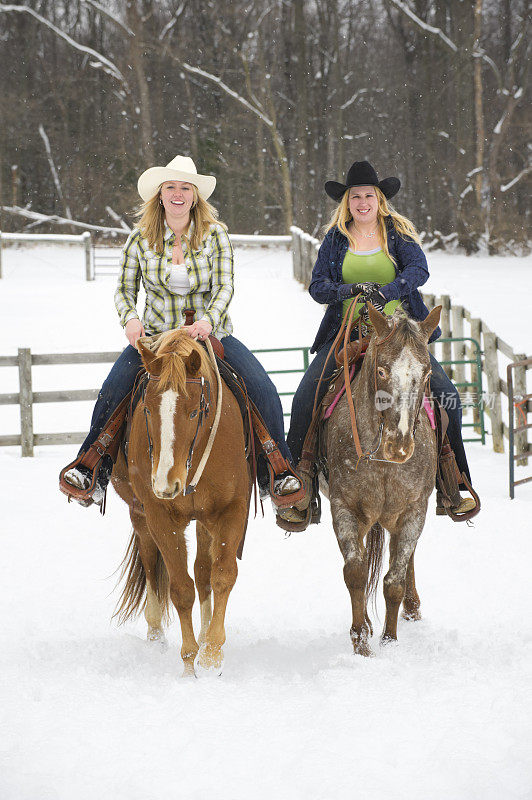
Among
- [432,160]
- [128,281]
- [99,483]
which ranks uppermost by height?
[432,160]

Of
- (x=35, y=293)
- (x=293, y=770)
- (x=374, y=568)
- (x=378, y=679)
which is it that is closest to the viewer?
(x=293, y=770)

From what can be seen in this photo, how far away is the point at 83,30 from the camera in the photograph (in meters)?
28.5

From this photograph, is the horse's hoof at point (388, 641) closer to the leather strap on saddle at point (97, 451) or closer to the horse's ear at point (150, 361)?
the leather strap on saddle at point (97, 451)

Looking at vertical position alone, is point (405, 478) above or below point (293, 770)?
above

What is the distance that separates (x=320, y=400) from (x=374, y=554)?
102 centimetres

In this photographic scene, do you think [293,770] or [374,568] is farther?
[374,568]

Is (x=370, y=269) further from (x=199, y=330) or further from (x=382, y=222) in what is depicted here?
(x=199, y=330)

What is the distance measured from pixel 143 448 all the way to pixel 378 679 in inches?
65.9

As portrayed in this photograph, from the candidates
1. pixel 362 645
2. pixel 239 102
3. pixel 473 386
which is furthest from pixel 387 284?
pixel 239 102

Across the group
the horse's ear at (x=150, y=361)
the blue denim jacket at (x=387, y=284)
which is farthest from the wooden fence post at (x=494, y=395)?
the horse's ear at (x=150, y=361)

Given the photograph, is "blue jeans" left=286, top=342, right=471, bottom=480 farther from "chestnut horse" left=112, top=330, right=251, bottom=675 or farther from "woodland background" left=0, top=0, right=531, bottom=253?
"woodland background" left=0, top=0, right=531, bottom=253

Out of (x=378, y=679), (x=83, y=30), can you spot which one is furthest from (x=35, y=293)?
(x=378, y=679)

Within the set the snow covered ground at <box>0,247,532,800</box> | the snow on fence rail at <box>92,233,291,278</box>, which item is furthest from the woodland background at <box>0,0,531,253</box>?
the snow covered ground at <box>0,247,532,800</box>

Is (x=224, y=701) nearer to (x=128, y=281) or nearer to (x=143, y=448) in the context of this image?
(x=143, y=448)
